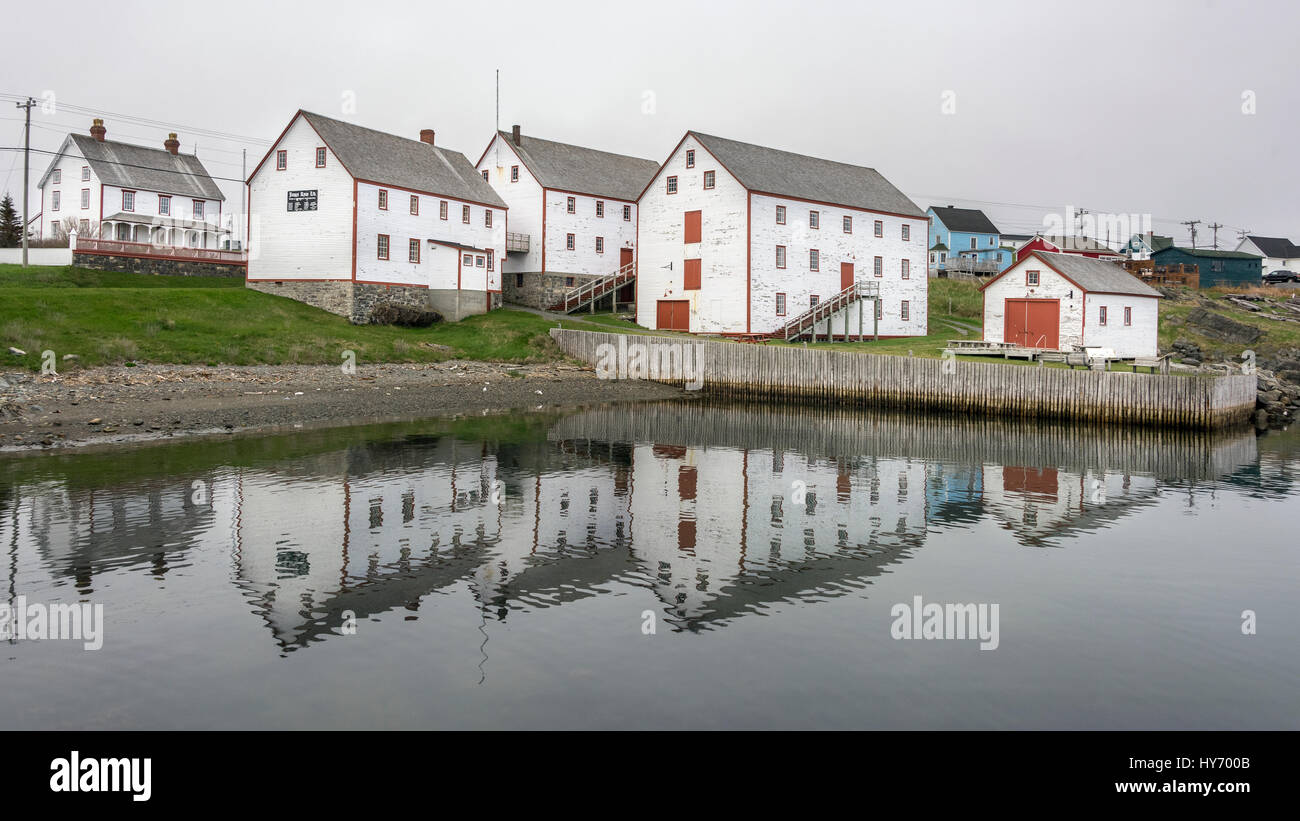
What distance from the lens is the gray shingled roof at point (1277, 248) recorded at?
97312mm

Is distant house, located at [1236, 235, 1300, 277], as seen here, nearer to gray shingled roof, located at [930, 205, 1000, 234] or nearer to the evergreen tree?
gray shingled roof, located at [930, 205, 1000, 234]

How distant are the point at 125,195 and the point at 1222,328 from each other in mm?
73172

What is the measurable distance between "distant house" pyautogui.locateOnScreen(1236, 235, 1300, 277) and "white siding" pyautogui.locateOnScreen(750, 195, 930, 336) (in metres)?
58.3

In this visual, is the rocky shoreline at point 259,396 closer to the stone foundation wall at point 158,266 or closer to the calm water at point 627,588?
the calm water at point 627,588

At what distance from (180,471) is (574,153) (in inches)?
1904

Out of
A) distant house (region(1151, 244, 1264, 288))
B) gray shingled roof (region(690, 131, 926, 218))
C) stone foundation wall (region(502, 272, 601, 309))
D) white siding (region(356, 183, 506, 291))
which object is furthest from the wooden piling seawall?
distant house (region(1151, 244, 1264, 288))

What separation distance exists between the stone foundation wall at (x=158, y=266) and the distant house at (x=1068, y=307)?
41.9m

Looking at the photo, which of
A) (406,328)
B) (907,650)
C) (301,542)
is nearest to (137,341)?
(406,328)

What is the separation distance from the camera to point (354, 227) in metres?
47.4

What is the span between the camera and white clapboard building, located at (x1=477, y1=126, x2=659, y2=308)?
60.6 meters

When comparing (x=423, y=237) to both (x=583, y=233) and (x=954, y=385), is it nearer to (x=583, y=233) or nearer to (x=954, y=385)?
(x=583, y=233)

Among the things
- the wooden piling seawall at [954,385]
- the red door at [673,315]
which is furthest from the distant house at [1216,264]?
the red door at [673,315]

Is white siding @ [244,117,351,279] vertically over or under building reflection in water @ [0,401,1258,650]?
over

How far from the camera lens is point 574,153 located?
65625 mm
